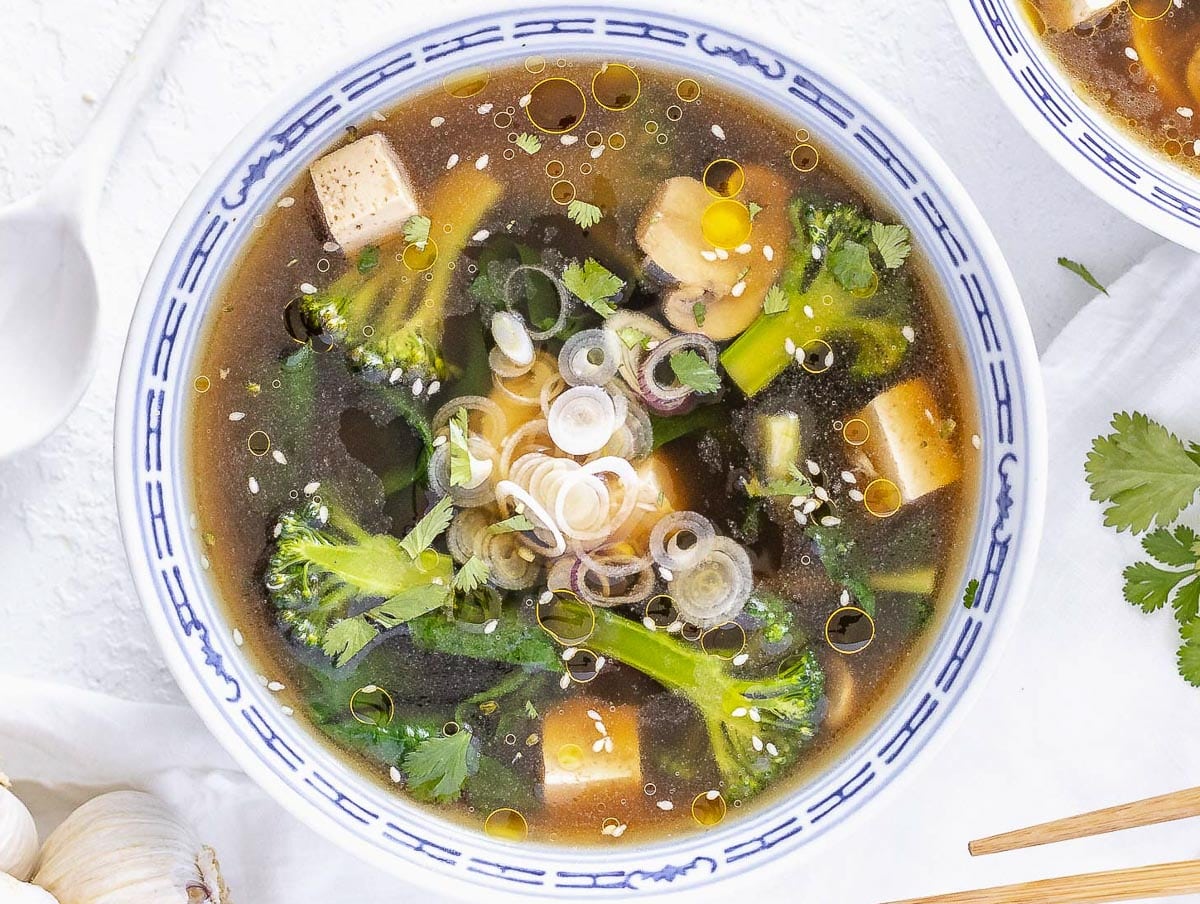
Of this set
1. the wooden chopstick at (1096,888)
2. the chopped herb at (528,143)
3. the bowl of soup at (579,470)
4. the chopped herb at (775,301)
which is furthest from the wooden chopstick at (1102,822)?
the chopped herb at (528,143)

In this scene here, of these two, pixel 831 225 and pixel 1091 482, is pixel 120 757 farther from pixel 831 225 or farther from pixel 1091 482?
pixel 1091 482

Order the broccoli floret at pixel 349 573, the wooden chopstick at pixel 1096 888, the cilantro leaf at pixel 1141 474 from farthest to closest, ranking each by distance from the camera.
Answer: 1. the cilantro leaf at pixel 1141 474
2. the broccoli floret at pixel 349 573
3. the wooden chopstick at pixel 1096 888

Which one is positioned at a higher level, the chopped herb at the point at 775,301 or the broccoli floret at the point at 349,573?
the chopped herb at the point at 775,301

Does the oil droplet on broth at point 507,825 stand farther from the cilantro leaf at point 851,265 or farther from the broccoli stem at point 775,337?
the cilantro leaf at point 851,265

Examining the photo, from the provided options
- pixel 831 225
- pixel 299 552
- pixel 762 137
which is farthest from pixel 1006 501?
pixel 299 552

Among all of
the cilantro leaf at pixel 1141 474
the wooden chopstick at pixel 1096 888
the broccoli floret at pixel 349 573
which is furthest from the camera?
the cilantro leaf at pixel 1141 474

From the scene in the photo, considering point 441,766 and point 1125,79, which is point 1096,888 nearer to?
point 441,766

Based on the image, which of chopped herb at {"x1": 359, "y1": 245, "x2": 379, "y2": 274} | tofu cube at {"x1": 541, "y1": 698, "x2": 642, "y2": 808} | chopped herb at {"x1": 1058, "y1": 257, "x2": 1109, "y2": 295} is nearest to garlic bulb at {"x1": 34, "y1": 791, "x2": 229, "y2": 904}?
tofu cube at {"x1": 541, "y1": 698, "x2": 642, "y2": 808}

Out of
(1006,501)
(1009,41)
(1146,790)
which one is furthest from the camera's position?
(1146,790)
